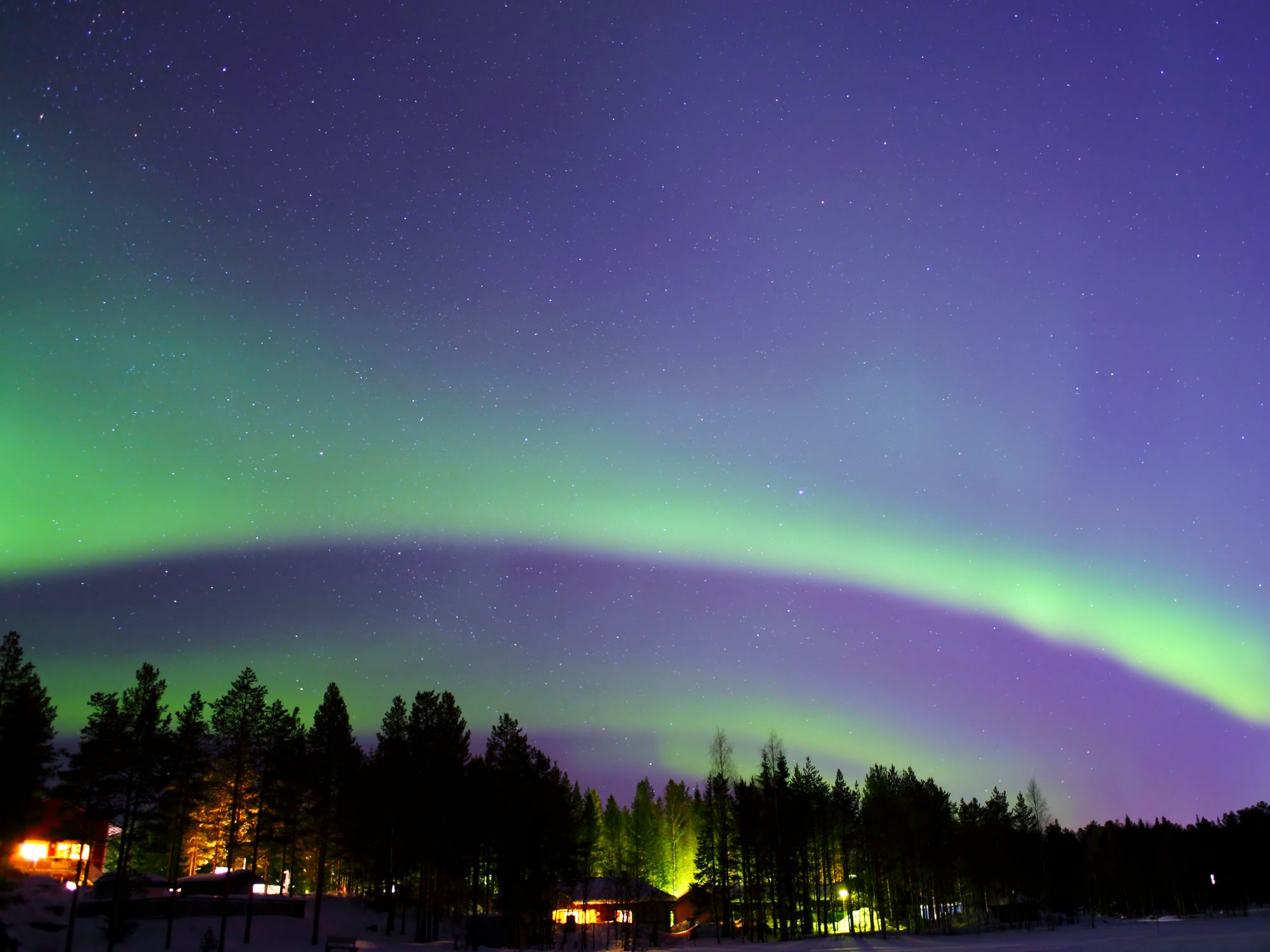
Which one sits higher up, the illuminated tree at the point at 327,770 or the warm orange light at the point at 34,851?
the illuminated tree at the point at 327,770

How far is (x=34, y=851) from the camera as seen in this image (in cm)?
6406

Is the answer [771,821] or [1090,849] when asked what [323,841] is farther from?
[1090,849]

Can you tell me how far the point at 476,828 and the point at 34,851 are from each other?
3286cm

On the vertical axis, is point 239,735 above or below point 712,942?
above

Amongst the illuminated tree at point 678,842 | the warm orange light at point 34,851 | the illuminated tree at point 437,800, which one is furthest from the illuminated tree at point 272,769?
the illuminated tree at point 678,842

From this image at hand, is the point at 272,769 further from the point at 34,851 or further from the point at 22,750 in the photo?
the point at 34,851

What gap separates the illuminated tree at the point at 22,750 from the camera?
3903 cm

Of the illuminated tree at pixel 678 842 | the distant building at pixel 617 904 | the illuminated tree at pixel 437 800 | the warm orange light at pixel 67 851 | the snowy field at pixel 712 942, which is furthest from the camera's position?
the illuminated tree at pixel 678 842

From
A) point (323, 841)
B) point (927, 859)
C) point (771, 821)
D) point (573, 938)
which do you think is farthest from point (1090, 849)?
point (323, 841)

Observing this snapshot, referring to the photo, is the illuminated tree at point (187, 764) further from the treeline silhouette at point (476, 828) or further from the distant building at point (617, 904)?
the distant building at point (617, 904)

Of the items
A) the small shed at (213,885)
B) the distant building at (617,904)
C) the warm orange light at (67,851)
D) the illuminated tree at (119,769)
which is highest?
Result: the illuminated tree at (119,769)

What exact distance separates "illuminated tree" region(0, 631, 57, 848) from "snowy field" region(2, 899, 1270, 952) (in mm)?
6031

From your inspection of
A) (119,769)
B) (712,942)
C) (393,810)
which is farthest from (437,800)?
(712,942)

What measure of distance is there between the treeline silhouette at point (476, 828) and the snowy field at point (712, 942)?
66.4 inches
